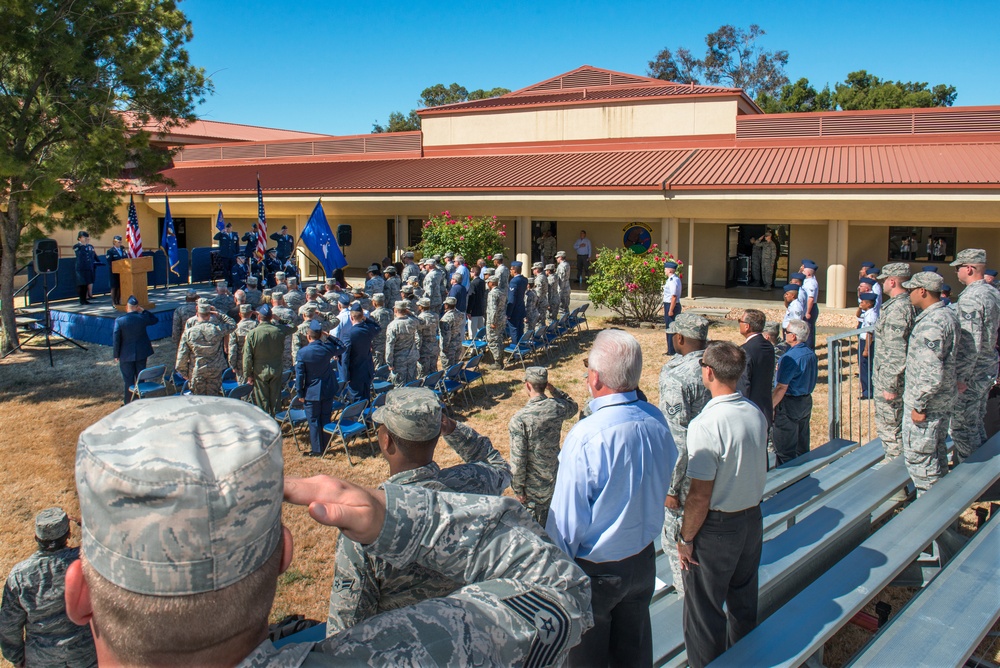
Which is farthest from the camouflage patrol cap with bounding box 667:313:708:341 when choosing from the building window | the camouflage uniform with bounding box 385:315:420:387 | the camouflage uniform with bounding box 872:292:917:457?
the building window

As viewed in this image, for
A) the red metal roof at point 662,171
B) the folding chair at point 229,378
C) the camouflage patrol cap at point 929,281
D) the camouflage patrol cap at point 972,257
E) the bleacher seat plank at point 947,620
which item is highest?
the red metal roof at point 662,171

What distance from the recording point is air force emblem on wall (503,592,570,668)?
1.43m

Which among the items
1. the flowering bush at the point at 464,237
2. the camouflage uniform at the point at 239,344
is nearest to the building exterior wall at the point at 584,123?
the flowering bush at the point at 464,237

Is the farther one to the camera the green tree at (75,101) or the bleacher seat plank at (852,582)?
the green tree at (75,101)

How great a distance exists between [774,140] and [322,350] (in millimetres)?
17889

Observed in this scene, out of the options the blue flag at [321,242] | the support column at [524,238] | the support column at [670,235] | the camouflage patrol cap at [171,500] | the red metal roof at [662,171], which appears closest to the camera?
the camouflage patrol cap at [171,500]

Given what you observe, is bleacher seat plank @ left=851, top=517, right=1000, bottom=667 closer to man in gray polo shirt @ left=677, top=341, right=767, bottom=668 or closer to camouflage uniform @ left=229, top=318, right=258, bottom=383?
man in gray polo shirt @ left=677, top=341, right=767, bottom=668

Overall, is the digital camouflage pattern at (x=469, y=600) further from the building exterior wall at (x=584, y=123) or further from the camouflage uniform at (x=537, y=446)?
the building exterior wall at (x=584, y=123)

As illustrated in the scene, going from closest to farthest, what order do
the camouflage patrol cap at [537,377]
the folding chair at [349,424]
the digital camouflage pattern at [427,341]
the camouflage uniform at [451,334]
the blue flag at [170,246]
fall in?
the camouflage patrol cap at [537,377] < the folding chair at [349,424] < the digital camouflage pattern at [427,341] < the camouflage uniform at [451,334] < the blue flag at [170,246]

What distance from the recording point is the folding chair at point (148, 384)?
9916mm

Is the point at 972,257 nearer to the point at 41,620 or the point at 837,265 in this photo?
the point at 41,620

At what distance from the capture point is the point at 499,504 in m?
1.60

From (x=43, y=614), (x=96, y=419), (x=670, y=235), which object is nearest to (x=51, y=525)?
(x=43, y=614)

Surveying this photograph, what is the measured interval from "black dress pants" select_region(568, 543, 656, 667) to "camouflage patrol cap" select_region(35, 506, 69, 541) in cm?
287
